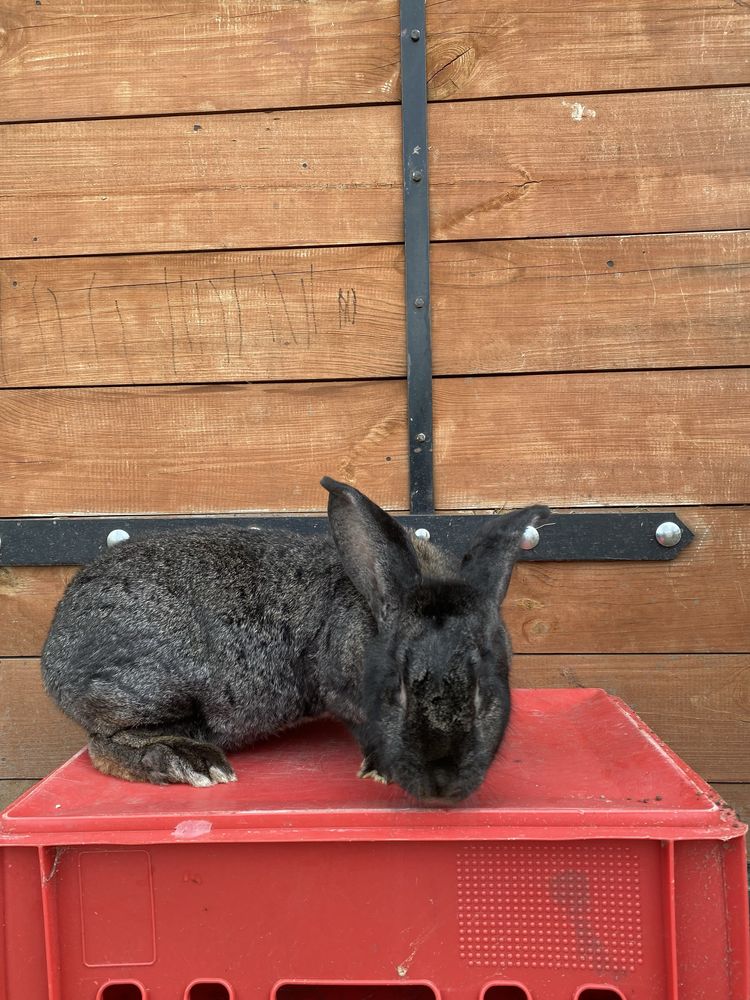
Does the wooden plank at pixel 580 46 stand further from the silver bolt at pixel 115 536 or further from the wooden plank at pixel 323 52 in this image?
the silver bolt at pixel 115 536

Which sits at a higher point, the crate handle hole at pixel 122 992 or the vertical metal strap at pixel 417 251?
the vertical metal strap at pixel 417 251

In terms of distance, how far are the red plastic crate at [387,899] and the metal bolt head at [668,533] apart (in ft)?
4.06

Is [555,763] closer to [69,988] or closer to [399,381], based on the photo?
[69,988]

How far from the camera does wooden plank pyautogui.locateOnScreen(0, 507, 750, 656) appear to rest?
2.80 metres

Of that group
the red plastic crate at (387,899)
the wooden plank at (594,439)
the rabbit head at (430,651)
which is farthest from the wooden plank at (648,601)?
the red plastic crate at (387,899)

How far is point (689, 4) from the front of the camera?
272 cm

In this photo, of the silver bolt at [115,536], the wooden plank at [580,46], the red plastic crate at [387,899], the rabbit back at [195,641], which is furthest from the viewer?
the silver bolt at [115,536]

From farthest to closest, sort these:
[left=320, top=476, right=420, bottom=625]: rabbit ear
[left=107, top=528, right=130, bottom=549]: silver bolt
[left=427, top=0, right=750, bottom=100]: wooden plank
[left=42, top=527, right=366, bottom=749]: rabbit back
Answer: [left=107, top=528, right=130, bottom=549]: silver bolt < [left=427, top=0, right=750, bottom=100]: wooden plank < [left=42, top=527, right=366, bottom=749]: rabbit back < [left=320, top=476, right=420, bottom=625]: rabbit ear

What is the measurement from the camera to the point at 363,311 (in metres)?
2.86

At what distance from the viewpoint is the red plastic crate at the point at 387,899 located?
1518mm

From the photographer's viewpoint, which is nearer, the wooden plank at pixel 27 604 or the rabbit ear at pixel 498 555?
the rabbit ear at pixel 498 555

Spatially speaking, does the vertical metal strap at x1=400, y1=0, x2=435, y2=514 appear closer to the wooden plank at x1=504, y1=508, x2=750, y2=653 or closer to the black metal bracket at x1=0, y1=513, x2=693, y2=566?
the black metal bracket at x1=0, y1=513, x2=693, y2=566

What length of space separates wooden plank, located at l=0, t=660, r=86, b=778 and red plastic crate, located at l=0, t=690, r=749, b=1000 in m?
1.34

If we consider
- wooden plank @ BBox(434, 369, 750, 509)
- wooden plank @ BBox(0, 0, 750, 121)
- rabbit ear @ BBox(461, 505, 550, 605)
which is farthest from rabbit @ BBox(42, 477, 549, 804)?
wooden plank @ BBox(0, 0, 750, 121)
